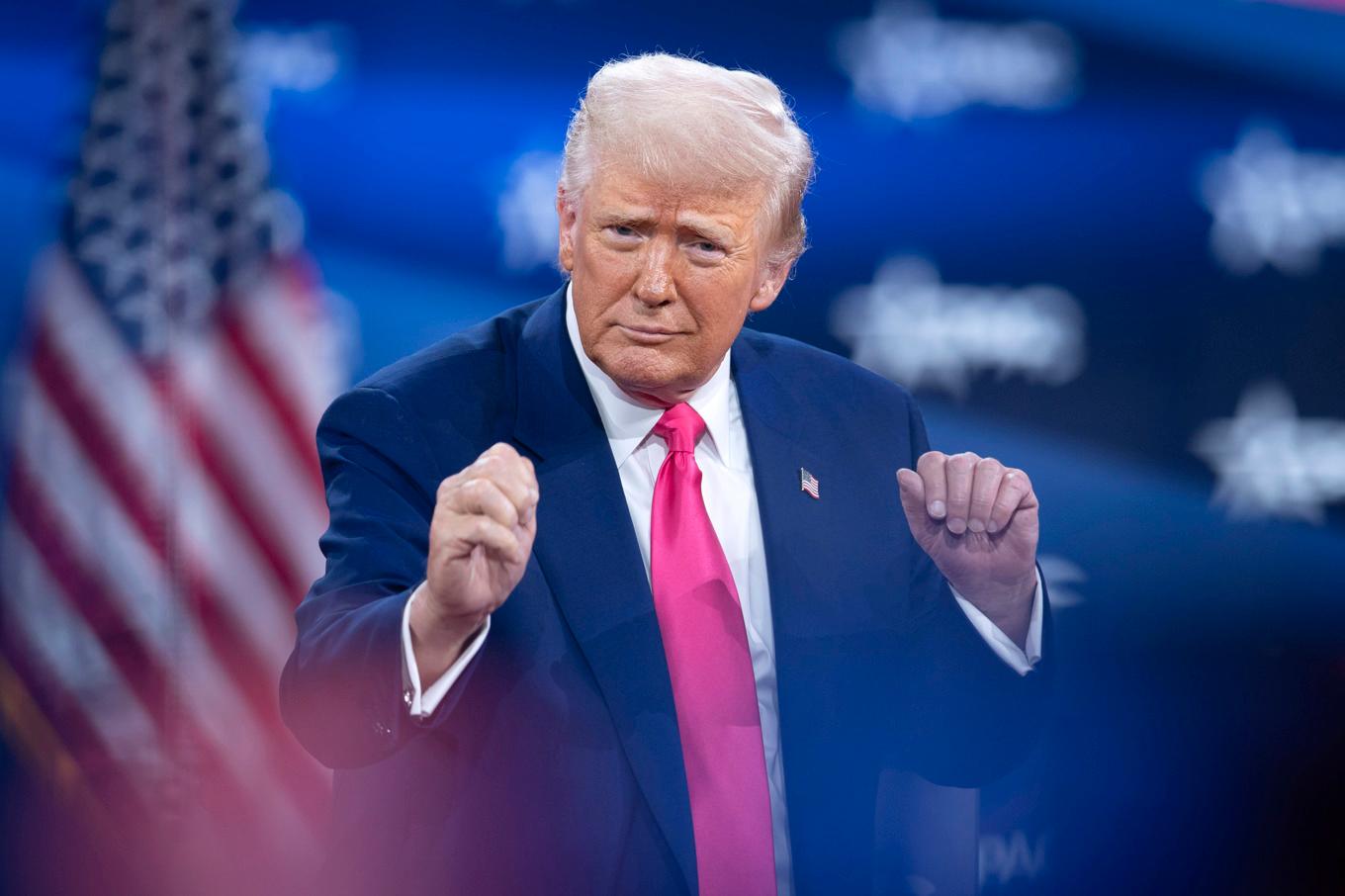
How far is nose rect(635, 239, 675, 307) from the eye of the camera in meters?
1.55

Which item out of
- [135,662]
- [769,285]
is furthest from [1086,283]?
[135,662]

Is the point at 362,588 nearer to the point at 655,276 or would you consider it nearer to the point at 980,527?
the point at 655,276

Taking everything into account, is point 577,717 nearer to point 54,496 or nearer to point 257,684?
point 257,684

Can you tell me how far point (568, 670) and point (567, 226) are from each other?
56cm

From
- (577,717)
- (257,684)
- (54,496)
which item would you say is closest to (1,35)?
(54,496)

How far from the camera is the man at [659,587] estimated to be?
1.50m

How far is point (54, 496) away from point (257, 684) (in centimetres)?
47

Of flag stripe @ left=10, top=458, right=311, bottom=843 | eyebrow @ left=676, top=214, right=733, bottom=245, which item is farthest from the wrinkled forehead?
flag stripe @ left=10, top=458, right=311, bottom=843

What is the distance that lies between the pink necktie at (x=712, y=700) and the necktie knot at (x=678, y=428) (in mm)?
75

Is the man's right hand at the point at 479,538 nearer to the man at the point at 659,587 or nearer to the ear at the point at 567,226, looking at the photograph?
the man at the point at 659,587

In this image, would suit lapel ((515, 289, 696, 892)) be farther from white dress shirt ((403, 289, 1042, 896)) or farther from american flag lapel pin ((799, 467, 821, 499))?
american flag lapel pin ((799, 467, 821, 499))

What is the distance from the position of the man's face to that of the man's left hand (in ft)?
1.01

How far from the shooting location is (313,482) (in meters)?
2.29

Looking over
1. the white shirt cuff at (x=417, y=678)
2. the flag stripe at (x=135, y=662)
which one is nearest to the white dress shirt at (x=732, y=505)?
the white shirt cuff at (x=417, y=678)
